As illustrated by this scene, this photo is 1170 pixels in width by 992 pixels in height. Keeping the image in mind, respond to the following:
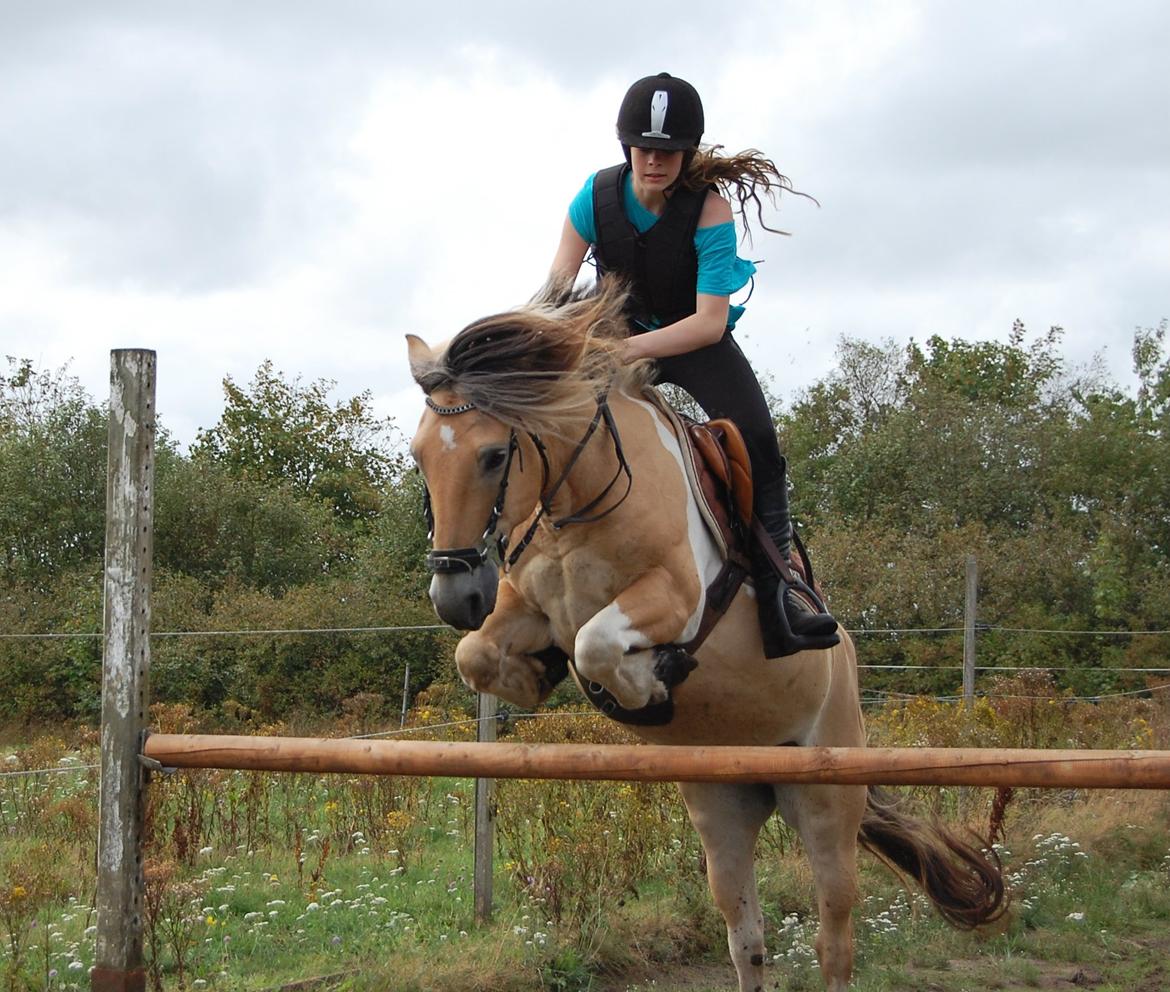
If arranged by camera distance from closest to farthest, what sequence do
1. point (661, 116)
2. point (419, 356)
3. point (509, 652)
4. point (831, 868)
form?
point (419, 356) → point (509, 652) → point (661, 116) → point (831, 868)

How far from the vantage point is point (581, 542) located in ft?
11.6

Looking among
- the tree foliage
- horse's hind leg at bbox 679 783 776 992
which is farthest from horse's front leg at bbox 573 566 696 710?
the tree foliage

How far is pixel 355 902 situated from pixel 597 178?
3.25 m

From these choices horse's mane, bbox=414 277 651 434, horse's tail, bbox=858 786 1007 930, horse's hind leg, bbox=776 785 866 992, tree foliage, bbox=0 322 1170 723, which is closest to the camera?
horse's mane, bbox=414 277 651 434

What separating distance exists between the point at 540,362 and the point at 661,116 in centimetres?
90

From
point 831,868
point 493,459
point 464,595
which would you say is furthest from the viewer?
point 831,868

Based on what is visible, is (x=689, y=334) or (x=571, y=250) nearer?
(x=689, y=334)

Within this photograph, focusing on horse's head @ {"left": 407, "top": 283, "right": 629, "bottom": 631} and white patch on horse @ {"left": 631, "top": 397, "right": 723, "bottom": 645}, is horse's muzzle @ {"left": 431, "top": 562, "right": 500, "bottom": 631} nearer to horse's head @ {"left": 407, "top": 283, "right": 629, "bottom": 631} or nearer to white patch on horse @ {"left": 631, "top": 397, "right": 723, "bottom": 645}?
horse's head @ {"left": 407, "top": 283, "right": 629, "bottom": 631}

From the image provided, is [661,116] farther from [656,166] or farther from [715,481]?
[715,481]

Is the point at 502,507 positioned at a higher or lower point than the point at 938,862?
higher

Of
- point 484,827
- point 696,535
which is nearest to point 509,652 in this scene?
point 696,535

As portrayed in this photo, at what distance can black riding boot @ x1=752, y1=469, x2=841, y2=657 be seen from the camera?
3.74m

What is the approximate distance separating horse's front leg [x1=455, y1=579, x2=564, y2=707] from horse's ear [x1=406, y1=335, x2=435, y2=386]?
2.31ft

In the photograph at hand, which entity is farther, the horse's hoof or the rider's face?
the rider's face
